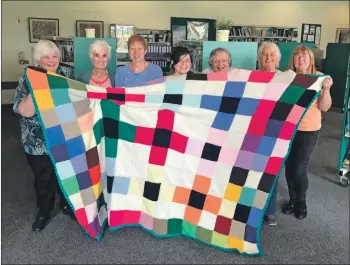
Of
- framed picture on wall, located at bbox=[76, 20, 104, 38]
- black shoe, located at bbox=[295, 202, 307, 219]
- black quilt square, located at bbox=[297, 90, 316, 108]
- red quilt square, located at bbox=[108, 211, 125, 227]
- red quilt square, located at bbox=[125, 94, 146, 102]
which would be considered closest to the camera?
black quilt square, located at bbox=[297, 90, 316, 108]

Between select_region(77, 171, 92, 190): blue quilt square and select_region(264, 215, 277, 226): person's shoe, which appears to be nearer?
select_region(77, 171, 92, 190): blue quilt square

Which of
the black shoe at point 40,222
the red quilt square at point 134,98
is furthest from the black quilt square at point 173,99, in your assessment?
the black shoe at point 40,222

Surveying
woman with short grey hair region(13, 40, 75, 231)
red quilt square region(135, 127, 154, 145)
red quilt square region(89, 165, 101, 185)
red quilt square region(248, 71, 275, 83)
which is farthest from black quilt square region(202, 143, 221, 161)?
woman with short grey hair region(13, 40, 75, 231)

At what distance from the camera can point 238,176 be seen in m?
2.06

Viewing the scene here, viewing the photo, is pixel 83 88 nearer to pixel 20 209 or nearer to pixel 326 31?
pixel 20 209

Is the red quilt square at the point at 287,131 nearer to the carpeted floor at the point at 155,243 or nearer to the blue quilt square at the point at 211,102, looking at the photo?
the blue quilt square at the point at 211,102

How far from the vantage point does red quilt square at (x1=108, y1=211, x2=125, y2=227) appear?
7.55 ft

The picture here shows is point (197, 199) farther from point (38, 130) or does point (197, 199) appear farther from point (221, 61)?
point (38, 130)

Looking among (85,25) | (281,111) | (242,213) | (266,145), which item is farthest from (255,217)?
(85,25)

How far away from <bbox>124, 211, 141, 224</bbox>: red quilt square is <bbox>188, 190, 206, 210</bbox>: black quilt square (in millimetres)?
375

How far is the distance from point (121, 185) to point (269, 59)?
4.18 feet

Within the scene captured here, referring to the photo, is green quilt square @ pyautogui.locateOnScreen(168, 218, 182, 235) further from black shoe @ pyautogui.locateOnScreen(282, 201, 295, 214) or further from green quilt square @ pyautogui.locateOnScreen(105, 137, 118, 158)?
black shoe @ pyautogui.locateOnScreen(282, 201, 295, 214)

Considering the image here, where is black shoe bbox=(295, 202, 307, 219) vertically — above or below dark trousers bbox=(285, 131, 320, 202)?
below

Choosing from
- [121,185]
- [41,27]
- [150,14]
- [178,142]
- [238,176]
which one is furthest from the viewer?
[150,14]
